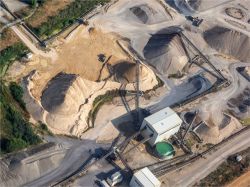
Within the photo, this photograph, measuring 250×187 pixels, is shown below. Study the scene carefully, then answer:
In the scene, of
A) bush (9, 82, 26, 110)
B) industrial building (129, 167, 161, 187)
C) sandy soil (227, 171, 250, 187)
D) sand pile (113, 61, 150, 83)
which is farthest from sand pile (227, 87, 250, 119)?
bush (9, 82, 26, 110)

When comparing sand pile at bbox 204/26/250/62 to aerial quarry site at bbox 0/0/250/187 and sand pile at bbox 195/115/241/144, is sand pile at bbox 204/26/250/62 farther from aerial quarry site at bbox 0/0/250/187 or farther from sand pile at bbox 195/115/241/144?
sand pile at bbox 195/115/241/144

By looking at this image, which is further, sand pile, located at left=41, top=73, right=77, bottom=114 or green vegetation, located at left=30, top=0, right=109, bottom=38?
green vegetation, located at left=30, top=0, right=109, bottom=38

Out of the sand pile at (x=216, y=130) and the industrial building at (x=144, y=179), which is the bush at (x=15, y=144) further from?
the sand pile at (x=216, y=130)

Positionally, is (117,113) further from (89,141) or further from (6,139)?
(6,139)

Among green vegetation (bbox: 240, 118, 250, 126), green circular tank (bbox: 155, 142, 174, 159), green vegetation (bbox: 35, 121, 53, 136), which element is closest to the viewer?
green vegetation (bbox: 35, 121, 53, 136)

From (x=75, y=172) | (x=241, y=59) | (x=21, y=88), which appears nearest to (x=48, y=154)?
(x=75, y=172)

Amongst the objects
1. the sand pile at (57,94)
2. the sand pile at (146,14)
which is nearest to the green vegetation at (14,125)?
the sand pile at (57,94)

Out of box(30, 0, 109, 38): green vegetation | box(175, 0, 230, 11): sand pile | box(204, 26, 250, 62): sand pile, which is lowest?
box(204, 26, 250, 62): sand pile
